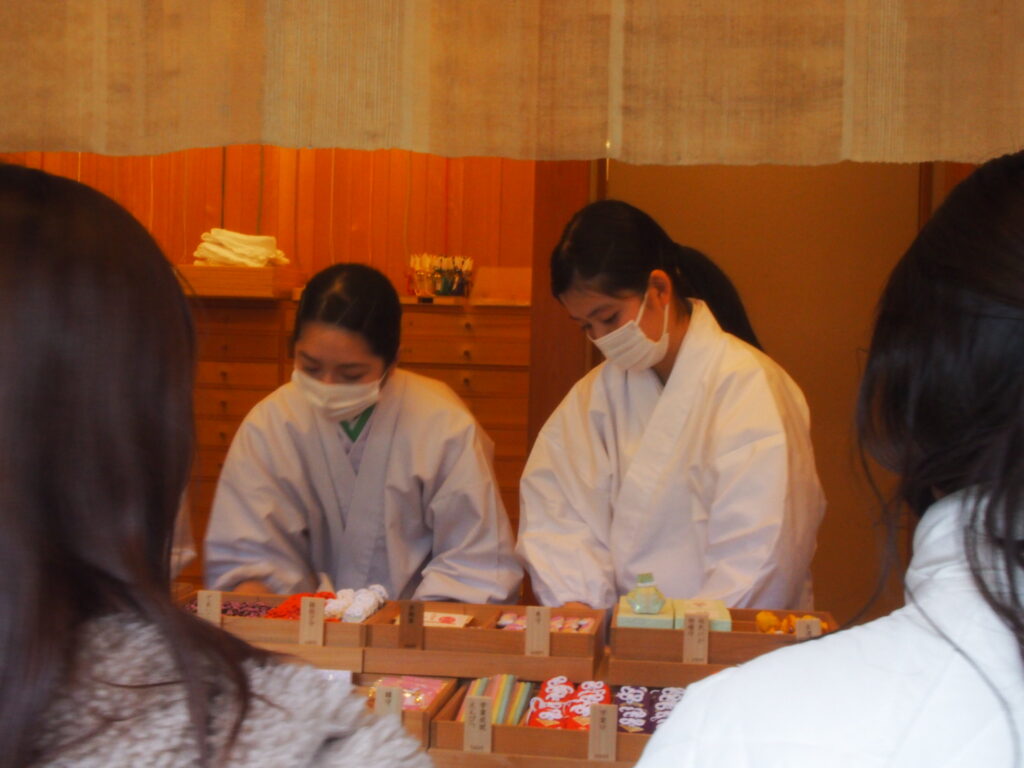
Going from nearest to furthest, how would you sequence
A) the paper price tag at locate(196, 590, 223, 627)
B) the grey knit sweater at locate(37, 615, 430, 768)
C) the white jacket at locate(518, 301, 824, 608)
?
the grey knit sweater at locate(37, 615, 430, 768) < the paper price tag at locate(196, 590, 223, 627) < the white jacket at locate(518, 301, 824, 608)

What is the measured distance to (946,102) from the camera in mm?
2023

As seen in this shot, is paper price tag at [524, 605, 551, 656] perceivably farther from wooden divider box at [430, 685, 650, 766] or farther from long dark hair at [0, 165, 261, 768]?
long dark hair at [0, 165, 261, 768]

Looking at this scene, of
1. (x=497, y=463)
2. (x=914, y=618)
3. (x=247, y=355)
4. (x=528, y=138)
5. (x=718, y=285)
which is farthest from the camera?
(x=247, y=355)

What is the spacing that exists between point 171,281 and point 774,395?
6.75ft

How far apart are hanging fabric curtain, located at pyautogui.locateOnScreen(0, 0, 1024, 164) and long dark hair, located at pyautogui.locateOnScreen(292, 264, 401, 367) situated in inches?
25.4

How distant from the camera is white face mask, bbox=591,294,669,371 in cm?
270

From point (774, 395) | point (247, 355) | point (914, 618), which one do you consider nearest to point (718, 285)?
point (774, 395)

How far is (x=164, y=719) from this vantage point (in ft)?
2.33

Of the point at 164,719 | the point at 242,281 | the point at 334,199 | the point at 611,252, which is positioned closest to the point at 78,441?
the point at 164,719

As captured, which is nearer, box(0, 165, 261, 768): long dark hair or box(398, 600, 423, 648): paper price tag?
box(0, 165, 261, 768): long dark hair

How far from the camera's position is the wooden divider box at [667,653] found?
1993mm

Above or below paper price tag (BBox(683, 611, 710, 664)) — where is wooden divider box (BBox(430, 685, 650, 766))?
below

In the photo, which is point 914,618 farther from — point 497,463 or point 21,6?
point 497,463

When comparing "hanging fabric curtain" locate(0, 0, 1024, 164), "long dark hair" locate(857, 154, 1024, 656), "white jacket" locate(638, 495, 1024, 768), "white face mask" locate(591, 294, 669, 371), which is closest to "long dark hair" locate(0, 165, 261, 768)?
"white jacket" locate(638, 495, 1024, 768)
